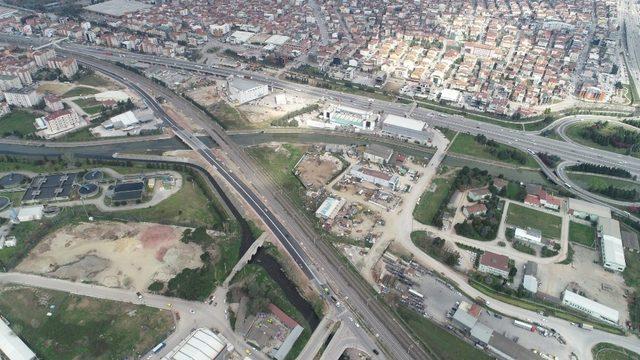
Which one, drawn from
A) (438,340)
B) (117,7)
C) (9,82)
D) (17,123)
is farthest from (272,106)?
(117,7)

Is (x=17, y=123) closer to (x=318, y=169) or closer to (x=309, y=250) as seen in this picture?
(x=318, y=169)

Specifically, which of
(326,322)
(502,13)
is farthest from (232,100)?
(502,13)

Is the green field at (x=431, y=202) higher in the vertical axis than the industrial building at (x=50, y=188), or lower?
higher

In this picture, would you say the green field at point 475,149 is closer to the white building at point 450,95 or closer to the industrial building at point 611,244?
the white building at point 450,95

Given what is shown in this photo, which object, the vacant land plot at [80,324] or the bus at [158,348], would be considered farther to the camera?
the vacant land plot at [80,324]

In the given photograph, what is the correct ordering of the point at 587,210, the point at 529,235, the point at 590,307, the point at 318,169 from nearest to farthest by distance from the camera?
the point at 590,307, the point at 529,235, the point at 587,210, the point at 318,169

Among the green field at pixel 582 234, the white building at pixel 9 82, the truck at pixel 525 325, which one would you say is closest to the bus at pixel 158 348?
the truck at pixel 525 325
